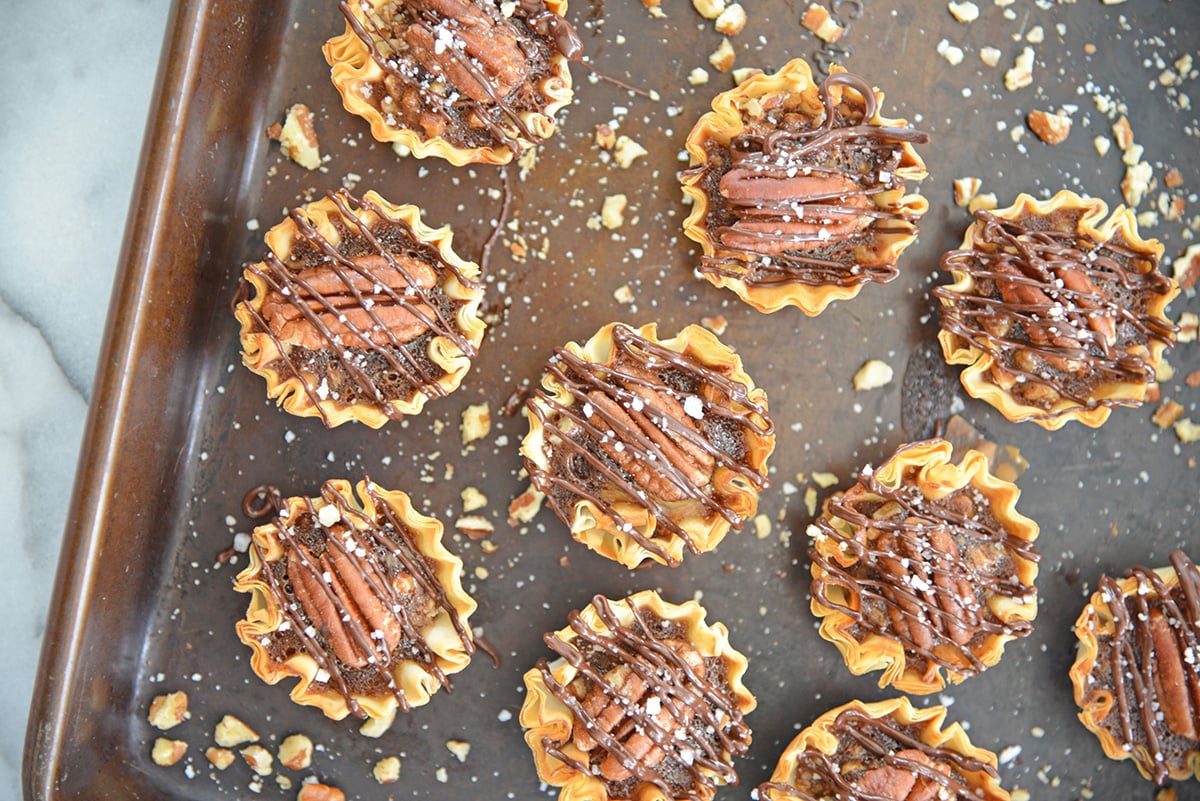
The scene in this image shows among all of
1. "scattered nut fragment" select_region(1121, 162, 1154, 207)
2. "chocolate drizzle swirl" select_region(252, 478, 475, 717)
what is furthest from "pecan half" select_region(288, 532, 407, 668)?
"scattered nut fragment" select_region(1121, 162, 1154, 207)

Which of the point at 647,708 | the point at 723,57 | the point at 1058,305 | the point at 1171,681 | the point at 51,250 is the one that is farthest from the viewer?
the point at 51,250

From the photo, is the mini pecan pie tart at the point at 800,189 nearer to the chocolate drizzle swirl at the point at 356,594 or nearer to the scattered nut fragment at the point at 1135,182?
the scattered nut fragment at the point at 1135,182

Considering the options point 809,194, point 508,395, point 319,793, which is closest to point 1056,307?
point 809,194

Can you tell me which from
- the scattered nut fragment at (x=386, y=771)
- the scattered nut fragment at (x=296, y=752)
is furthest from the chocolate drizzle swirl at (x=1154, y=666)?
the scattered nut fragment at (x=296, y=752)

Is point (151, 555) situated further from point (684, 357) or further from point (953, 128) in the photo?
point (953, 128)

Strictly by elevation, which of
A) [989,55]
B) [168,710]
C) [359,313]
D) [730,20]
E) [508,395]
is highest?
[730,20]

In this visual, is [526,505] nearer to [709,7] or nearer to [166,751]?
[166,751]

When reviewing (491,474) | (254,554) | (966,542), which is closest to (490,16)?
(491,474)
